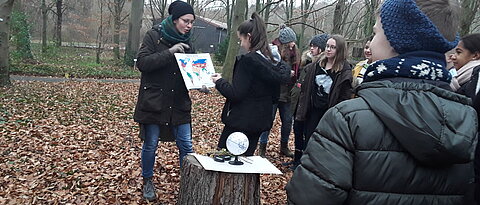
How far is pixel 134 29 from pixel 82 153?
16.4 metres

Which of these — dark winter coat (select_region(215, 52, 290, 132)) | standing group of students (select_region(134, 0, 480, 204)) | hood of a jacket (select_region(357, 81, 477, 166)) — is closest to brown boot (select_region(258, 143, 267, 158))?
dark winter coat (select_region(215, 52, 290, 132))

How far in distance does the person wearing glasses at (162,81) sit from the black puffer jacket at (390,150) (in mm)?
2619

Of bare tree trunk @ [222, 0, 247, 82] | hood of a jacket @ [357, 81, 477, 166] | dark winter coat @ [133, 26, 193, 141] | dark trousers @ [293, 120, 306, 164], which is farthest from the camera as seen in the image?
bare tree trunk @ [222, 0, 247, 82]

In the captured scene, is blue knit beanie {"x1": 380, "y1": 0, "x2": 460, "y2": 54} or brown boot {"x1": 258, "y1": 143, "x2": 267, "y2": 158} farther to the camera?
brown boot {"x1": 258, "y1": 143, "x2": 267, "y2": 158}

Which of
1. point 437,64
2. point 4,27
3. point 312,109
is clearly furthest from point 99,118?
point 437,64

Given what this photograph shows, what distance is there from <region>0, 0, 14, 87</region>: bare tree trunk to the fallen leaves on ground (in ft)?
2.33

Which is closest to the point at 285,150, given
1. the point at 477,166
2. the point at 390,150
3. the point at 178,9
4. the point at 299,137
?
the point at 299,137

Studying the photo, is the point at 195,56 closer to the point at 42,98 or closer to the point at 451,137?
the point at 451,137

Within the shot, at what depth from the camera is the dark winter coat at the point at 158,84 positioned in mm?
3758

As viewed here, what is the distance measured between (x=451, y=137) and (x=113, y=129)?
24.2ft

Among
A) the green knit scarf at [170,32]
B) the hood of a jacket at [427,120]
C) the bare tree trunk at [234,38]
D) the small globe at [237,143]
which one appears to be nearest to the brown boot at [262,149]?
the green knit scarf at [170,32]

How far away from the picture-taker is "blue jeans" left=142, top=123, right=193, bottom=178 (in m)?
3.95

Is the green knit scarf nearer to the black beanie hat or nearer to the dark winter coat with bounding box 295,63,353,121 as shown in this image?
the black beanie hat

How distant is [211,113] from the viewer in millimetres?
10375
